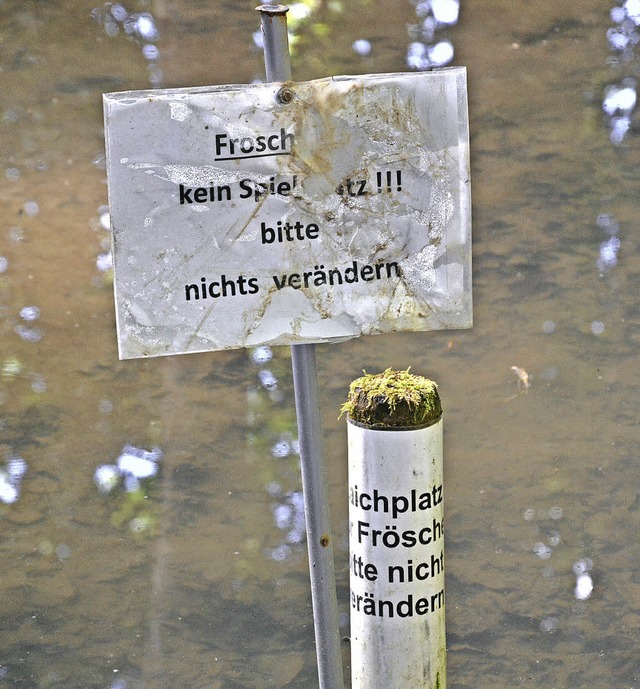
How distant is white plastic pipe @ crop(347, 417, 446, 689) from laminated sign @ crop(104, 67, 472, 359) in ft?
0.85

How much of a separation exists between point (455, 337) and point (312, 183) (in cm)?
119

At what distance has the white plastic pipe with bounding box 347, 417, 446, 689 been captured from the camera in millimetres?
1675

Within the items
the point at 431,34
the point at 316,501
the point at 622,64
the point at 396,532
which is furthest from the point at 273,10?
the point at 622,64

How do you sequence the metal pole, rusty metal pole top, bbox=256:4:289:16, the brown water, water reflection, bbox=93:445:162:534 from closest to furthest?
rusty metal pole top, bbox=256:4:289:16 < the metal pole < the brown water < water reflection, bbox=93:445:162:534

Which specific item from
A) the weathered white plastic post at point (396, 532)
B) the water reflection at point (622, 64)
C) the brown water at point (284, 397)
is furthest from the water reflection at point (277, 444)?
the water reflection at point (622, 64)

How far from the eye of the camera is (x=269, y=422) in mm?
2594

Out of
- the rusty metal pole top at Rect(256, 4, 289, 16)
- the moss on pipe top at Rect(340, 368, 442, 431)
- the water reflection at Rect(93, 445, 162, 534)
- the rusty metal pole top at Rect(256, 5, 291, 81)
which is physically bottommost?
the water reflection at Rect(93, 445, 162, 534)

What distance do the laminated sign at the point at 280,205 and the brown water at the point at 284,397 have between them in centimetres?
102

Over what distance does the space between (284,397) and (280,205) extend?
1145 mm

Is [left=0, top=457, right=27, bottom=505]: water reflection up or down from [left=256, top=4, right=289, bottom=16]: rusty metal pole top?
down

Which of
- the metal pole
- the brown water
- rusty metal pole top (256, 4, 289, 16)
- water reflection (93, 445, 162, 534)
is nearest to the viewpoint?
rusty metal pole top (256, 4, 289, 16)

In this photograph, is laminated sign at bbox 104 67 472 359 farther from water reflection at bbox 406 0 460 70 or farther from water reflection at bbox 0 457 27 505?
water reflection at bbox 0 457 27 505

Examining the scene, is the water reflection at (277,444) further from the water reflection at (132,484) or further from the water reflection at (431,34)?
the water reflection at (431,34)

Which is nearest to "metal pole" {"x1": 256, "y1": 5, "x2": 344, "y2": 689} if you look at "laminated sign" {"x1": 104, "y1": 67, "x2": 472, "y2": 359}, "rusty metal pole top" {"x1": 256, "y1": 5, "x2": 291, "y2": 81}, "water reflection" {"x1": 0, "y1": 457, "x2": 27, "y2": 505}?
"laminated sign" {"x1": 104, "y1": 67, "x2": 472, "y2": 359}
